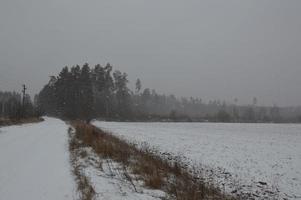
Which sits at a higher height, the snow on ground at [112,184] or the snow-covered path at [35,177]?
the snow-covered path at [35,177]

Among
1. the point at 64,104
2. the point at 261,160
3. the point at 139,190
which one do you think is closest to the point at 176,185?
the point at 139,190

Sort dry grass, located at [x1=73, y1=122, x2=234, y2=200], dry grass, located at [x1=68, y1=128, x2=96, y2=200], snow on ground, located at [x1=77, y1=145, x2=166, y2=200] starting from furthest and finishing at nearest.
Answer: dry grass, located at [x1=73, y1=122, x2=234, y2=200]
snow on ground, located at [x1=77, y1=145, x2=166, y2=200]
dry grass, located at [x1=68, y1=128, x2=96, y2=200]

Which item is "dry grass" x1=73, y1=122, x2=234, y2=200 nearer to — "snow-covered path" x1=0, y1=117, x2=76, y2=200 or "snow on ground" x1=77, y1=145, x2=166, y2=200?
"snow on ground" x1=77, y1=145, x2=166, y2=200

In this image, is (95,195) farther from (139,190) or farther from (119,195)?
(139,190)

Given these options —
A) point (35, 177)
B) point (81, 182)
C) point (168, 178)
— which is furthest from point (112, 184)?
point (35, 177)

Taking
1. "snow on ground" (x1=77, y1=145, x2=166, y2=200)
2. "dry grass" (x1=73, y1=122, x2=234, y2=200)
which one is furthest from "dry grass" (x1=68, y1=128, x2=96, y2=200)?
"dry grass" (x1=73, y1=122, x2=234, y2=200)

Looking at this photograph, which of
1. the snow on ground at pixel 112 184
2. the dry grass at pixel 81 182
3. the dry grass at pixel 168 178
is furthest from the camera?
the dry grass at pixel 168 178

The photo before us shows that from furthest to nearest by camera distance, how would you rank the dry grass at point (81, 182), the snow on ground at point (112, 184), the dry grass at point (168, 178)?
the dry grass at point (168, 178) < the snow on ground at point (112, 184) < the dry grass at point (81, 182)

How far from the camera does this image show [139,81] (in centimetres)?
11569

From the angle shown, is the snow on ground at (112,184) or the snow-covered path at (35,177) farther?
the snow on ground at (112,184)

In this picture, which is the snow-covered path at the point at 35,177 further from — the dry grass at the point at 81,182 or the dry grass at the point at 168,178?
the dry grass at the point at 168,178

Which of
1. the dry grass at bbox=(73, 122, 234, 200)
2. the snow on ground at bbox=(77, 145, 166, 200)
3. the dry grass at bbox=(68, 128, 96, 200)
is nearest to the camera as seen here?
the dry grass at bbox=(68, 128, 96, 200)

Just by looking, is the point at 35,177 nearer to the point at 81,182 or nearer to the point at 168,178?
the point at 81,182

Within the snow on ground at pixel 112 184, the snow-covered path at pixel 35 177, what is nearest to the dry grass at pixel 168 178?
the snow on ground at pixel 112 184
